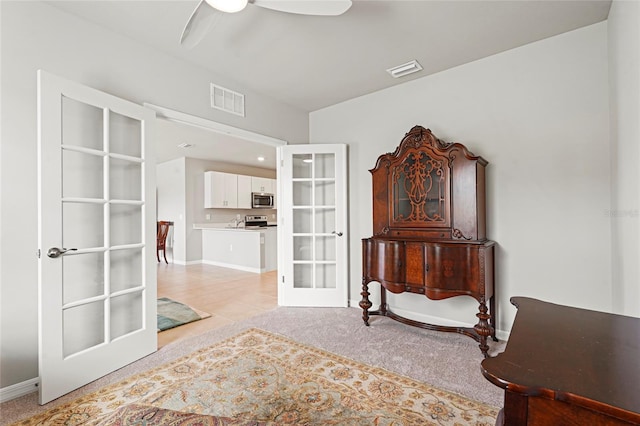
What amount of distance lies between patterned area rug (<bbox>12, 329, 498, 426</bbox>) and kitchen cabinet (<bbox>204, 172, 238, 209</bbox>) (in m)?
5.13

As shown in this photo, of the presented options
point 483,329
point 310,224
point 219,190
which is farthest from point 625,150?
point 219,190

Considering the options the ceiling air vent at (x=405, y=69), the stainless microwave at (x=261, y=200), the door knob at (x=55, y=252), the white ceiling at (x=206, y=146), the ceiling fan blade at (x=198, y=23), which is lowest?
the door knob at (x=55, y=252)

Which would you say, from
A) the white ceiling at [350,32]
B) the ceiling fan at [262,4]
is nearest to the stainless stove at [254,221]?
the white ceiling at [350,32]

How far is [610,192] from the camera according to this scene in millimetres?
2229

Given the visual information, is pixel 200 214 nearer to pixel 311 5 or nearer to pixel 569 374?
pixel 311 5

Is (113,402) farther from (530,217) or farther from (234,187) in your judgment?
(234,187)

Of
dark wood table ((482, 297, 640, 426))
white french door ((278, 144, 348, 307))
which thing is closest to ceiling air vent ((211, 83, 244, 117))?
white french door ((278, 144, 348, 307))

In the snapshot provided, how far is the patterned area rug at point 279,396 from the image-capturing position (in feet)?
5.53

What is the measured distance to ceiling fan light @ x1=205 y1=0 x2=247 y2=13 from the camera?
1.65 m

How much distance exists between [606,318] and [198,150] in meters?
6.48

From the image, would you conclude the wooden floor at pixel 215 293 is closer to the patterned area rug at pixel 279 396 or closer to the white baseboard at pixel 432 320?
the patterned area rug at pixel 279 396

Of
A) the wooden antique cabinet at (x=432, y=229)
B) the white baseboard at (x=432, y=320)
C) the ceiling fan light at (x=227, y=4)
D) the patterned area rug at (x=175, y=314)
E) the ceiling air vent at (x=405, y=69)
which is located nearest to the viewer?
the ceiling fan light at (x=227, y=4)

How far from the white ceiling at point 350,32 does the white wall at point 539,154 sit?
184 mm

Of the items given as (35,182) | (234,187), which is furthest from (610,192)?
(234,187)
